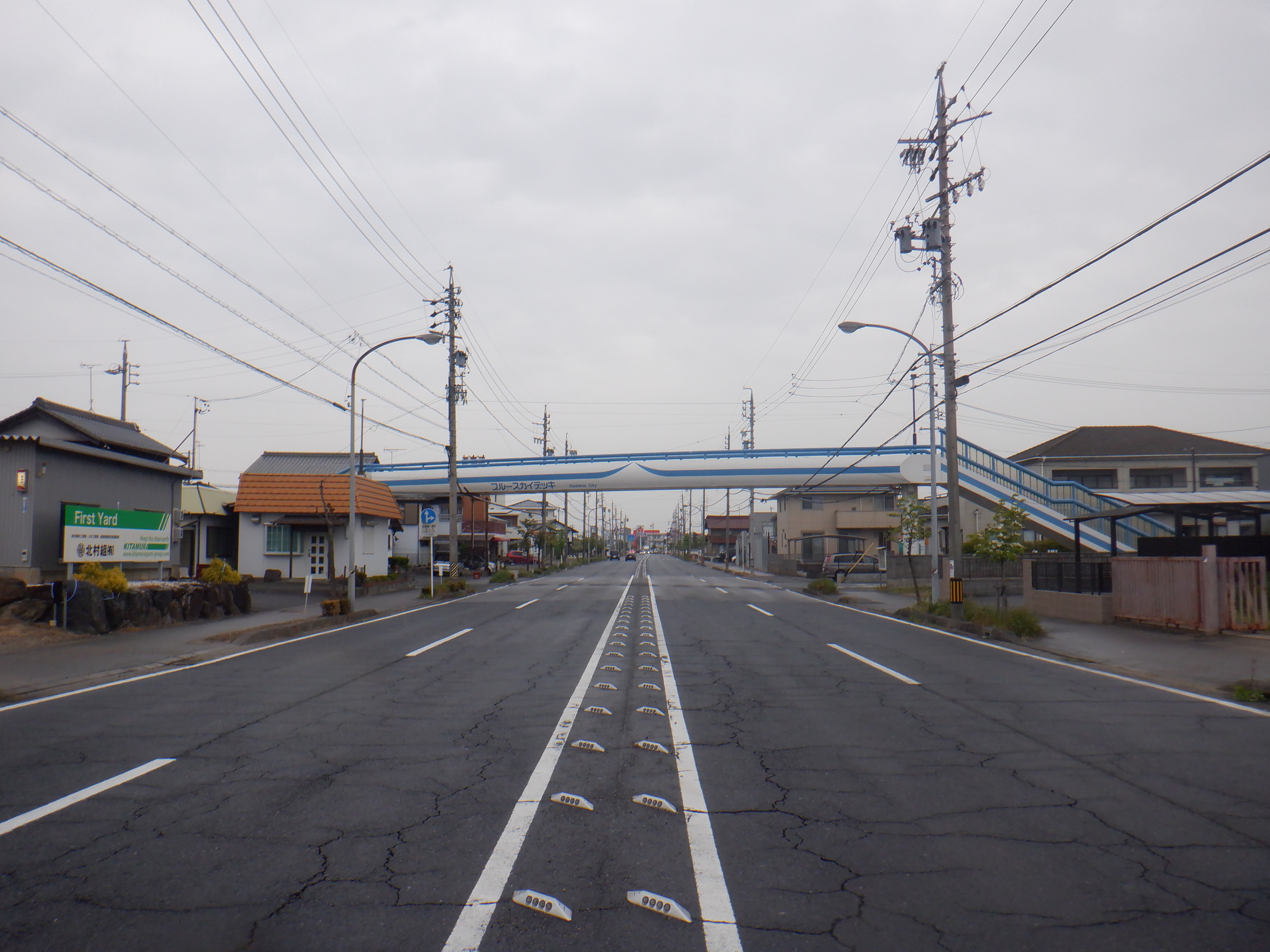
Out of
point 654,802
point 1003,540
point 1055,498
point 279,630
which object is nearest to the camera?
point 654,802

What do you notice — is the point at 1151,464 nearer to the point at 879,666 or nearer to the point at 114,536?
the point at 879,666

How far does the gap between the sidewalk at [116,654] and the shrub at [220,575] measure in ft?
4.59

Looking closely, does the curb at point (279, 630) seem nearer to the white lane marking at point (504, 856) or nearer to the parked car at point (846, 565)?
the white lane marking at point (504, 856)

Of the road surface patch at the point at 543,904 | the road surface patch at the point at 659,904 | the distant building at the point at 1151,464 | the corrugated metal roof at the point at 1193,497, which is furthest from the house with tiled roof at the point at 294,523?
the distant building at the point at 1151,464

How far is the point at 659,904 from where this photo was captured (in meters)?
3.92

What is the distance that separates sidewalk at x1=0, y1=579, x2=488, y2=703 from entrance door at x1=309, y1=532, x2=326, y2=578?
14228 mm

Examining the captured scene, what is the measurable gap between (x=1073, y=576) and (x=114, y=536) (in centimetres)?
2394

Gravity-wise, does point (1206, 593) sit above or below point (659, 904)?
above

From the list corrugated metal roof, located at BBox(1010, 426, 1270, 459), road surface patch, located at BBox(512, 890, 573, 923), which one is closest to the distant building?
corrugated metal roof, located at BBox(1010, 426, 1270, 459)

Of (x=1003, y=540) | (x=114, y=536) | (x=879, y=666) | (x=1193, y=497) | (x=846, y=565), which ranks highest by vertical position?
(x=1193, y=497)

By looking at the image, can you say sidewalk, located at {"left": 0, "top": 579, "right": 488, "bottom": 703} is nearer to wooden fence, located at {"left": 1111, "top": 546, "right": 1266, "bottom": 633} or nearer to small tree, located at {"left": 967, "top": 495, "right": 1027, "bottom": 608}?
small tree, located at {"left": 967, "top": 495, "right": 1027, "bottom": 608}

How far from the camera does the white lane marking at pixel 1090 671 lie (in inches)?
349

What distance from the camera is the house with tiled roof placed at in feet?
108

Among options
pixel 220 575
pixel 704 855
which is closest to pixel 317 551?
pixel 220 575
